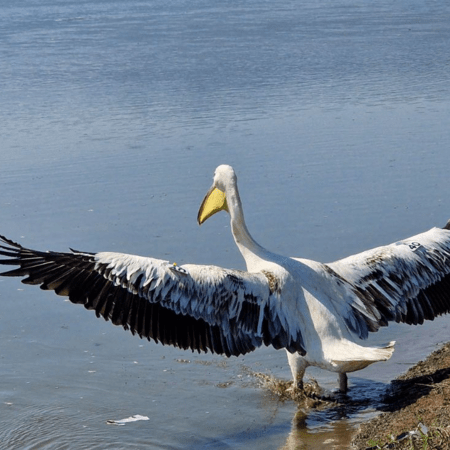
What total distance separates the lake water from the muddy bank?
0.16 m

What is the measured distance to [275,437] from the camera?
Answer: 6008 millimetres

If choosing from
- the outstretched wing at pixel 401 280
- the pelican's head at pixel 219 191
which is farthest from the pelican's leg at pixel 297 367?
the pelican's head at pixel 219 191

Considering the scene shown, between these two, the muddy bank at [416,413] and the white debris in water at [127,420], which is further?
the white debris in water at [127,420]

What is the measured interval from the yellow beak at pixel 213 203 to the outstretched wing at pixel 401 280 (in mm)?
1128

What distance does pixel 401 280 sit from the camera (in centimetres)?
675

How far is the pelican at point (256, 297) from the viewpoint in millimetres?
6172

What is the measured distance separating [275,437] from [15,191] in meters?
5.86

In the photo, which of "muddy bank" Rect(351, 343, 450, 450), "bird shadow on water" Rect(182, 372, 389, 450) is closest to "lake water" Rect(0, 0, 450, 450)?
"bird shadow on water" Rect(182, 372, 389, 450)

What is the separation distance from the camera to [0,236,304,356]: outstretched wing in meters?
6.17

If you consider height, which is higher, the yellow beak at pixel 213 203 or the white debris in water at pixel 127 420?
the yellow beak at pixel 213 203

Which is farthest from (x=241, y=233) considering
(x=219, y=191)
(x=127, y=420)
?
(x=127, y=420)

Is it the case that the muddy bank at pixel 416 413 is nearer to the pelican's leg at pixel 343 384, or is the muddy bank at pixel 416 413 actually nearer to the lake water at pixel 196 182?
the lake water at pixel 196 182

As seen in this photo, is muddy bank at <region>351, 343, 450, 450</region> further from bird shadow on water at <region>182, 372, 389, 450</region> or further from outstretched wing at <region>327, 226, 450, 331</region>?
outstretched wing at <region>327, 226, 450, 331</region>

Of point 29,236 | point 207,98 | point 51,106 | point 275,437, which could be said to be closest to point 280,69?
point 207,98
